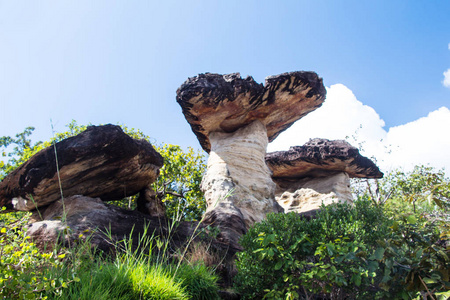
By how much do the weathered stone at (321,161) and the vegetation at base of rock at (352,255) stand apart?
22.4 feet

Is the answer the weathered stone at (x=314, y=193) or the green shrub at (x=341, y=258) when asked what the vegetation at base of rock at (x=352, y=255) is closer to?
the green shrub at (x=341, y=258)

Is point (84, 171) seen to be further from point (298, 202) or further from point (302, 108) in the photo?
point (298, 202)

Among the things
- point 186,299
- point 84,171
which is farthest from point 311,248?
point 84,171

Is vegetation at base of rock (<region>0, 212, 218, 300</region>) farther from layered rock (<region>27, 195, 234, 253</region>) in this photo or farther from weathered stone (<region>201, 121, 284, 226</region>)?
weathered stone (<region>201, 121, 284, 226</region>)

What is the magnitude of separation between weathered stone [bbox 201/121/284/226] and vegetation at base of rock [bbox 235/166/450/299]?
10.5 ft

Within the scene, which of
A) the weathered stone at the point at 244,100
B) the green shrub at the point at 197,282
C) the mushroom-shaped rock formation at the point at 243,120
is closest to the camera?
the green shrub at the point at 197,282

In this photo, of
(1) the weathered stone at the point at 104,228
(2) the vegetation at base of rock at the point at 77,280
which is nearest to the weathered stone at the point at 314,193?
(1) the weathered stone at the point at 104,228

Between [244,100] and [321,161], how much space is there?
164 inches

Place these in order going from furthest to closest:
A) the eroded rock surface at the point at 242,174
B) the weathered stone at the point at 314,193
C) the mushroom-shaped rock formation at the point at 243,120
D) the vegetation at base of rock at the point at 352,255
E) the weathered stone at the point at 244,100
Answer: the weathered stone at the point at 314,193 < the weathered stone at the point at 244,100 < the mushroom-shaped rock formation at the point at 243,120 < the eroded rock surface at the point at 242,174 < the vegetation at base of rock at the point at 352,255

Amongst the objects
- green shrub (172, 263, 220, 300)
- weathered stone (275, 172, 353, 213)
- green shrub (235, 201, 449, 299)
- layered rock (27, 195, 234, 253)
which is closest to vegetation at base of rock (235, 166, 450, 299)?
green shrub (235, 201, 449, 299)

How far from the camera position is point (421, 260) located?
3115 millimetres

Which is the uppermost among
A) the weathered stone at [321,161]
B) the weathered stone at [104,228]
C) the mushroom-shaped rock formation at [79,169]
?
the weathered stone at [321,161]

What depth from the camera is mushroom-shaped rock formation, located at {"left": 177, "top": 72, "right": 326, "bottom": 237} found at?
8.84m

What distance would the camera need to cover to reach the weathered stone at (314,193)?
1161 cm
